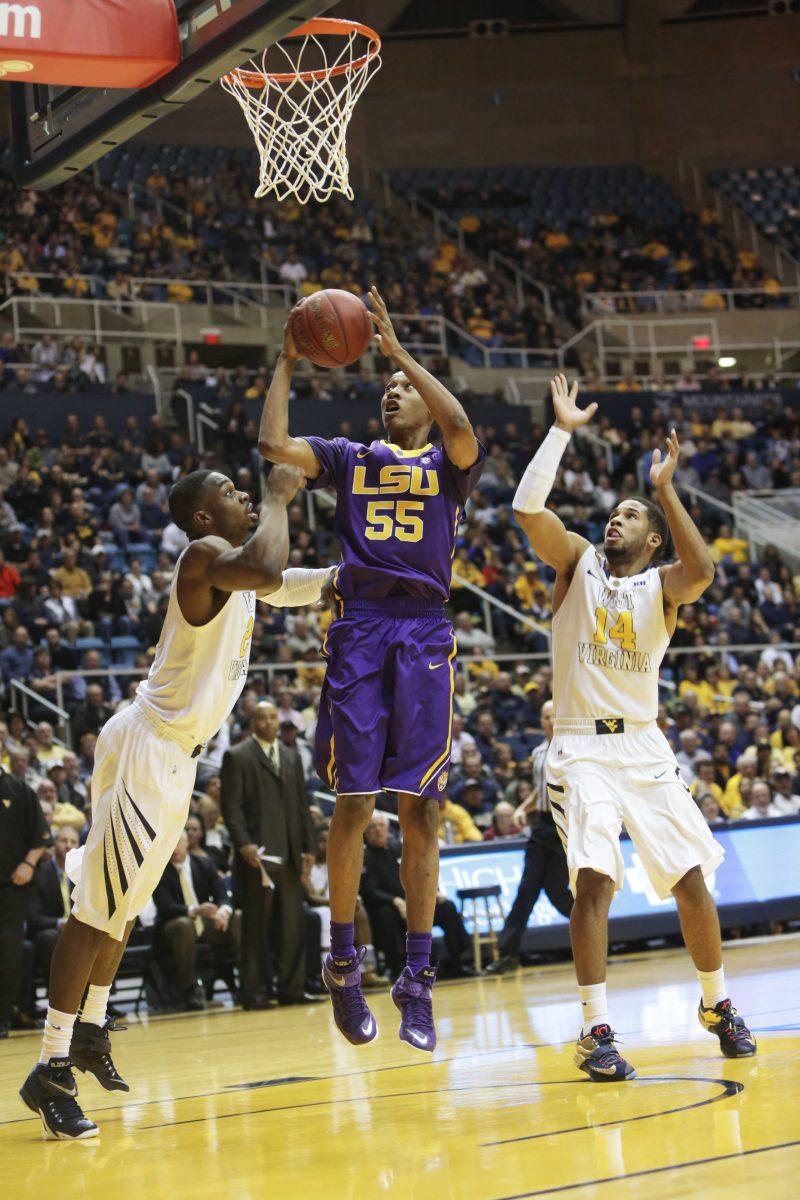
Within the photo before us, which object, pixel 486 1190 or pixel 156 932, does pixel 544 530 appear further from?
pixel 156 932

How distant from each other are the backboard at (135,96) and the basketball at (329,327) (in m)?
1.41

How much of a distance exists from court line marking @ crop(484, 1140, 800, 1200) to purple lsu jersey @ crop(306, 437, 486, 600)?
2741 mm

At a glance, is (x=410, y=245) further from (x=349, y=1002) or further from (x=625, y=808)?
(x=349, y=1002)

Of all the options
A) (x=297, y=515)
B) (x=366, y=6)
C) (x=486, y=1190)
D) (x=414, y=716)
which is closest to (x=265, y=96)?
(x=414, y=716)

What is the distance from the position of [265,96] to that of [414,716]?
519 centimetres

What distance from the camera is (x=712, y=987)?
6.73m

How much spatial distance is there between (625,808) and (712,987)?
873 mm

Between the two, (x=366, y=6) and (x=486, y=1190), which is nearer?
(x=486, y=1190)

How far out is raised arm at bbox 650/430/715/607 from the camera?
22.4ft

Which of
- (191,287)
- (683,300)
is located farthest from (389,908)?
(683,300)

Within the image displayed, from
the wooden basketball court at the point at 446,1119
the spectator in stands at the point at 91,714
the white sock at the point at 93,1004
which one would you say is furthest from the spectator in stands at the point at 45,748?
the white sock at the point at 93,1004

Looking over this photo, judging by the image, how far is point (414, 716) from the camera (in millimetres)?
6477

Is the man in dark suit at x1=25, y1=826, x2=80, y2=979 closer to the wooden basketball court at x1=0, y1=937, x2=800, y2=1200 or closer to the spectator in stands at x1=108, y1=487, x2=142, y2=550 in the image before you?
the wooden basketball court at x1=0, y1=937, x2=800, y2=1200

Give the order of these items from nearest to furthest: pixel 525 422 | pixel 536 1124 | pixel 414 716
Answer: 1. pixel 536 1124
2. pixel 414 716
3. pixel 525 422
